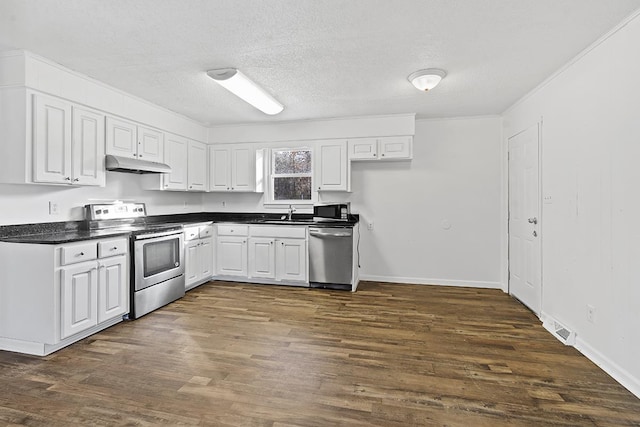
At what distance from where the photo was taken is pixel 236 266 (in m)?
4.91

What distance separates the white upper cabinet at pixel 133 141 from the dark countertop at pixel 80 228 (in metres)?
0.87

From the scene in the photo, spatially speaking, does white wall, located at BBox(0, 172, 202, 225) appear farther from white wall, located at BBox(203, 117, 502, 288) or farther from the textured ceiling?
white wall, located at BBox(203, 117, 502, 288)

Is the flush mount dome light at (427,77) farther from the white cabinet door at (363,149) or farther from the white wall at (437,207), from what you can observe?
the white wall at (437,207)

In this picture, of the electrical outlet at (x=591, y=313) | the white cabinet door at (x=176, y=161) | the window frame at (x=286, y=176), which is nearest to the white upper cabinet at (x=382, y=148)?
the window frame at (x=286, y=176)

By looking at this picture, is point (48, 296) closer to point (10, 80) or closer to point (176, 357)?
point (176, 357)

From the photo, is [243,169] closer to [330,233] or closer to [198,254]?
[198,254]

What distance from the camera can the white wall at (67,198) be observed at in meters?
2.96

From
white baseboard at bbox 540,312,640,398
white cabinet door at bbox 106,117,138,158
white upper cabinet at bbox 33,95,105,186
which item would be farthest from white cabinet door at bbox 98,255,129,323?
white baseboard at bbox 540,312,640,398

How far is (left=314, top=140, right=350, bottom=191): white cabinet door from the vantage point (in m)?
4.84

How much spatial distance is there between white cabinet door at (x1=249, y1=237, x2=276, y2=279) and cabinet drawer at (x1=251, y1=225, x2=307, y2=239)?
0.07m

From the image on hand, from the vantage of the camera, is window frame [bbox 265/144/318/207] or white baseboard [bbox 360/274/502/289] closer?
white baseboard [bbox 360/274/502/289]

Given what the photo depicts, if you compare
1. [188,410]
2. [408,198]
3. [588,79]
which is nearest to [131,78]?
[188,410]

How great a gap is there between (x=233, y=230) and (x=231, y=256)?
0.39 m

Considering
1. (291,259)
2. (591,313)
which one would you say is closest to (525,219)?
(591,313)
